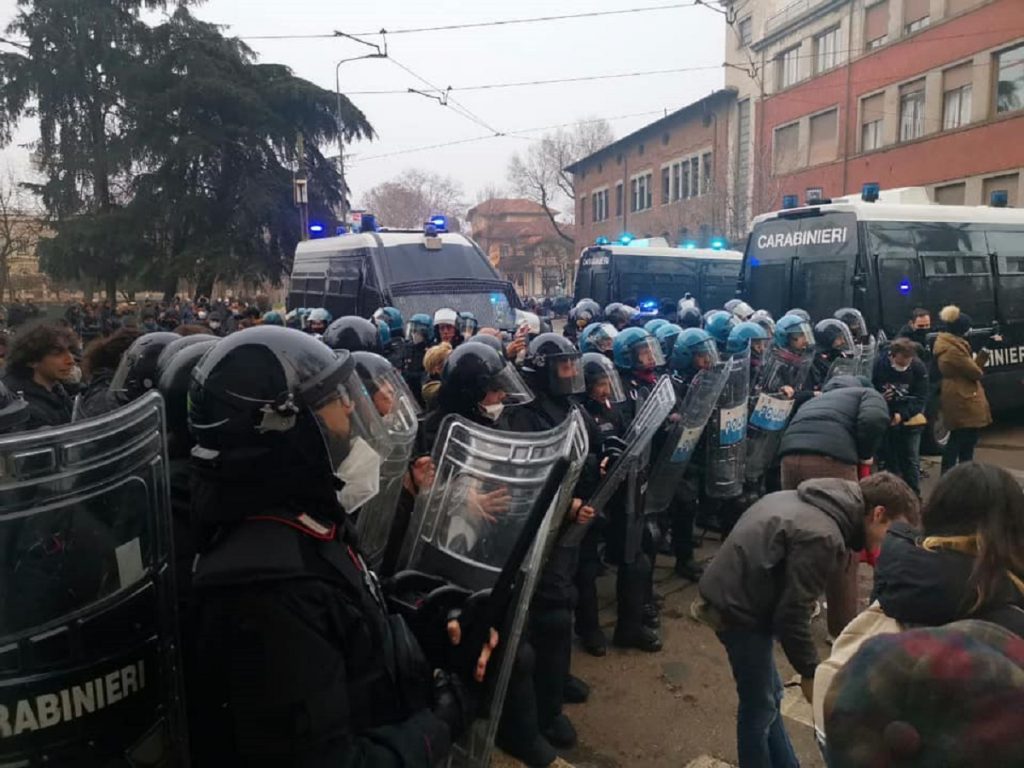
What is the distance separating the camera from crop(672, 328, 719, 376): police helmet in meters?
5.63

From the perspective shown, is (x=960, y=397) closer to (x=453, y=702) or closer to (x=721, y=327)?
(x=721, y=327)

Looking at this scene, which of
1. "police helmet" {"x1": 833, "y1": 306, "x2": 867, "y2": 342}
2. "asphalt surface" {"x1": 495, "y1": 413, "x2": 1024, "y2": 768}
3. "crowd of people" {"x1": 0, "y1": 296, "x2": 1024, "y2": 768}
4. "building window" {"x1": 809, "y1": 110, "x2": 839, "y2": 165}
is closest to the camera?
"crowd of people" {"x1": 0, "y1": 296, "x2": 1024, "y2": 768}

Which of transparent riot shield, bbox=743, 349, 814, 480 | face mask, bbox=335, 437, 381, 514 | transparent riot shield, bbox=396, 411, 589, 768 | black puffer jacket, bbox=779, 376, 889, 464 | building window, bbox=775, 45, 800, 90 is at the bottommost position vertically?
transparent riot shield, bbox=743, 349, 814, 480

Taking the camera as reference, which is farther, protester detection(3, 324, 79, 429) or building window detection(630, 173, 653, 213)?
building window detection(630, 173, 653, 213)

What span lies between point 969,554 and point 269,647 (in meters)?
1.75

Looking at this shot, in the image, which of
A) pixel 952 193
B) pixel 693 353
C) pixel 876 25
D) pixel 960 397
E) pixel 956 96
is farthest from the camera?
pixel 876 25

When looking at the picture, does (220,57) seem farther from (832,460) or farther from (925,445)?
(832,460)

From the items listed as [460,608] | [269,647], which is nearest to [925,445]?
[460,608]

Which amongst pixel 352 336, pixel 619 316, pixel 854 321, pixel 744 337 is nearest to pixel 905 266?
pixel 854 321

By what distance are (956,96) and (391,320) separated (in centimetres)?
2158

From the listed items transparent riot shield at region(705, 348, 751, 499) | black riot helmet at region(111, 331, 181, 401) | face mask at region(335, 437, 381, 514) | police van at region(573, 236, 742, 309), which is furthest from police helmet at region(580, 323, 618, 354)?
police van at region(573, 236, 742, 309)

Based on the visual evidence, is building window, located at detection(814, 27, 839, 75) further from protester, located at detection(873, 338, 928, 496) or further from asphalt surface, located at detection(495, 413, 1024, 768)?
asphalt surface, located at detection(495, 413, 1024, 768)

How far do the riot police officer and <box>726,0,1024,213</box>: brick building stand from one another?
2058 cm

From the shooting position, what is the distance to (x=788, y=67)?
97.1 feet
